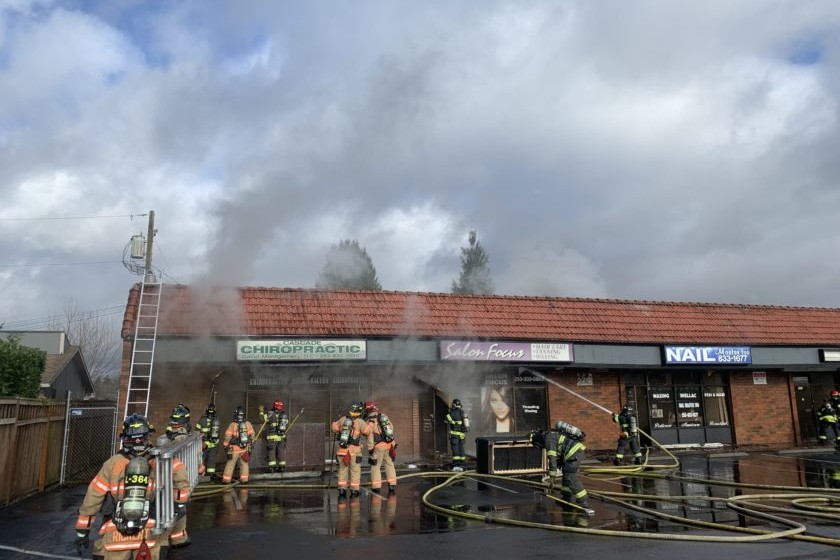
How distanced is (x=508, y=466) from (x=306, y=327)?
19.6ft

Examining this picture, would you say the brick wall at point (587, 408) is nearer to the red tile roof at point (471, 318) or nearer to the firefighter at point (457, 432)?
the red tile roof at point (471, 318)

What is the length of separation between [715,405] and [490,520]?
44.9ft

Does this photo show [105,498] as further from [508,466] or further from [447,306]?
[447,306]

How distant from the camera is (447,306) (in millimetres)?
17109

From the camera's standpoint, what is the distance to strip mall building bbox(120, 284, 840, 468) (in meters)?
14.3

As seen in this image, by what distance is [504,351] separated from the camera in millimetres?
15922

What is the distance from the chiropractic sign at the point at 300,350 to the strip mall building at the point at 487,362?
3 cm

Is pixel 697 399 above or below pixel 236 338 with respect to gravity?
below

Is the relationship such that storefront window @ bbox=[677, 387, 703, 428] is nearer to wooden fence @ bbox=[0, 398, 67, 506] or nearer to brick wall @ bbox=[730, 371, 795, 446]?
brick wall @ bbox=[730, 371, 795, 446]

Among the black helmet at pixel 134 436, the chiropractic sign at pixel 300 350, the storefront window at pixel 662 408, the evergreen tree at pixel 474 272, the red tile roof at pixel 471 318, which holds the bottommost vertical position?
the black helmet at pixel 134 436

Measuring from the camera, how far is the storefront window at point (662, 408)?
722 inches

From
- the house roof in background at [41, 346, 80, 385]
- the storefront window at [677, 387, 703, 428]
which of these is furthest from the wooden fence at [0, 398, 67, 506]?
the storefront window at [677, 387, 703, 428]

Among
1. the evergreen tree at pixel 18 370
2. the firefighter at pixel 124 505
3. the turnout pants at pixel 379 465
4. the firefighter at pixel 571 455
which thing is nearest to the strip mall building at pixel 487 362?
the evergreen tree at pixel 18 370

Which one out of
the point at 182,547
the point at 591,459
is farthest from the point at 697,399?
the point at 182,547
